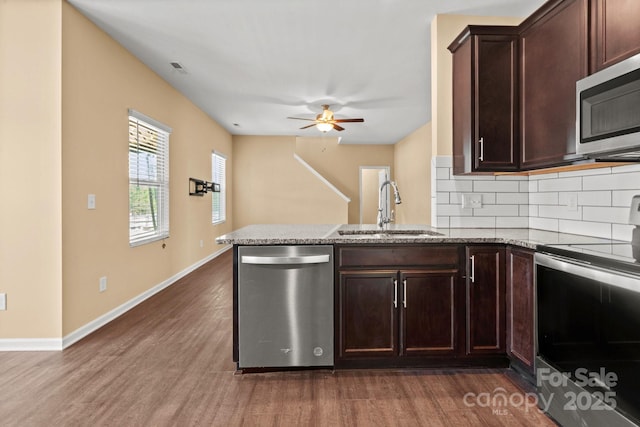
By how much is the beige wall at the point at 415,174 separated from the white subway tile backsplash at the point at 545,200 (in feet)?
14.7

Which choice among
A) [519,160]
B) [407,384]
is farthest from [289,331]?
[519,160]

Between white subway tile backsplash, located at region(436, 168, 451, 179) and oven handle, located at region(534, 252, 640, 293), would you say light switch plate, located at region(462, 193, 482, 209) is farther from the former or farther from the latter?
oven handle, located at region(534, 252, 640, 293)

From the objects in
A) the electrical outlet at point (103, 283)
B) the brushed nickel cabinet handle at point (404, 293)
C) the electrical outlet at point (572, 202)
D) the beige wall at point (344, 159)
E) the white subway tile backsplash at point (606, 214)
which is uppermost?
the beige wall at point (344, 159)

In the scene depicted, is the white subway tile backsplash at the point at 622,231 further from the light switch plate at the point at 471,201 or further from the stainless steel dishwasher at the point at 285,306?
the stainless steel dishwasher at the point at 285,306

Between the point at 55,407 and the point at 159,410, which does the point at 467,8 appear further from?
the point at 55,407

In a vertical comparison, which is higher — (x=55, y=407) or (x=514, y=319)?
(x=514, y=319)

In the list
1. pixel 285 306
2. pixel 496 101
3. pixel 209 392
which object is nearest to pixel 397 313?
pixel 285 306

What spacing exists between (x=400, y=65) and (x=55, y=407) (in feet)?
14.1

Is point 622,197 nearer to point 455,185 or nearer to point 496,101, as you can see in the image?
point 496,101

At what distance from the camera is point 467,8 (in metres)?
3.05

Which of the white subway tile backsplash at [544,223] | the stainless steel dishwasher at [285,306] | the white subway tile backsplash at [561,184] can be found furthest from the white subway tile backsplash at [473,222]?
the stainless steel dishwasher at [285,306]

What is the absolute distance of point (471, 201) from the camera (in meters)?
3.02

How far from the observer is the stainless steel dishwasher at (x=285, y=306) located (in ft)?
7.55

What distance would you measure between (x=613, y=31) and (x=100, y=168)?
3.83m
